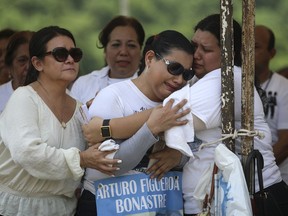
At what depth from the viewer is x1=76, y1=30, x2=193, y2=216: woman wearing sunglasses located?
3168 millimetres

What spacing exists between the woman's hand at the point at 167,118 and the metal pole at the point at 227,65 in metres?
0.18

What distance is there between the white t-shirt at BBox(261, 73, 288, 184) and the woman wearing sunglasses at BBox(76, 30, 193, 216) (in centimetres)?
217

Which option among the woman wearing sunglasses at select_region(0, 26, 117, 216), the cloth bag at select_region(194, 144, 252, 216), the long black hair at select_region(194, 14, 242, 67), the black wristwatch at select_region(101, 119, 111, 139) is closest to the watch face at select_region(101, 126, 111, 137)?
the black wristwatch at select_region(101, 119, 111, 139)

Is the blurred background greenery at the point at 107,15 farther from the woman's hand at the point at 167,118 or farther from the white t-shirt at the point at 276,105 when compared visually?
the woman's hand at the point at 167,118

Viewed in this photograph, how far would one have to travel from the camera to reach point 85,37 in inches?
293

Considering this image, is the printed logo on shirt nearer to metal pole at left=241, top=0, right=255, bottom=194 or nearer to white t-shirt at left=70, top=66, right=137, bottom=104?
white t-shirt at left=70, top=66, right=137, bottom=104

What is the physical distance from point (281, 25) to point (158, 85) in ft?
14.2

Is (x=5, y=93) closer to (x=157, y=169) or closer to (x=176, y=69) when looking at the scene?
(x=157, y=169)

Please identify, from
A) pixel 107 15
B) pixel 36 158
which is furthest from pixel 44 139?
pixel 107 15

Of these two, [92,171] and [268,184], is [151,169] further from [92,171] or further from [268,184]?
[268,184]

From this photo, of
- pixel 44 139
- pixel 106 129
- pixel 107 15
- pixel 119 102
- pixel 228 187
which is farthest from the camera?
pixel 107 15

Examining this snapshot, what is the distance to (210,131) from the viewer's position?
3.33 metres

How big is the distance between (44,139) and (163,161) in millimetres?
587

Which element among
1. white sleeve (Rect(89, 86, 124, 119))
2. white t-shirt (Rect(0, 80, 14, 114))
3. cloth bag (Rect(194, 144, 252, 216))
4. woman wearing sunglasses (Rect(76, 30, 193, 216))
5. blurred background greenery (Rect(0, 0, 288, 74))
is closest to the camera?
cloth bag (Rect(194, 144, 252, 216))
